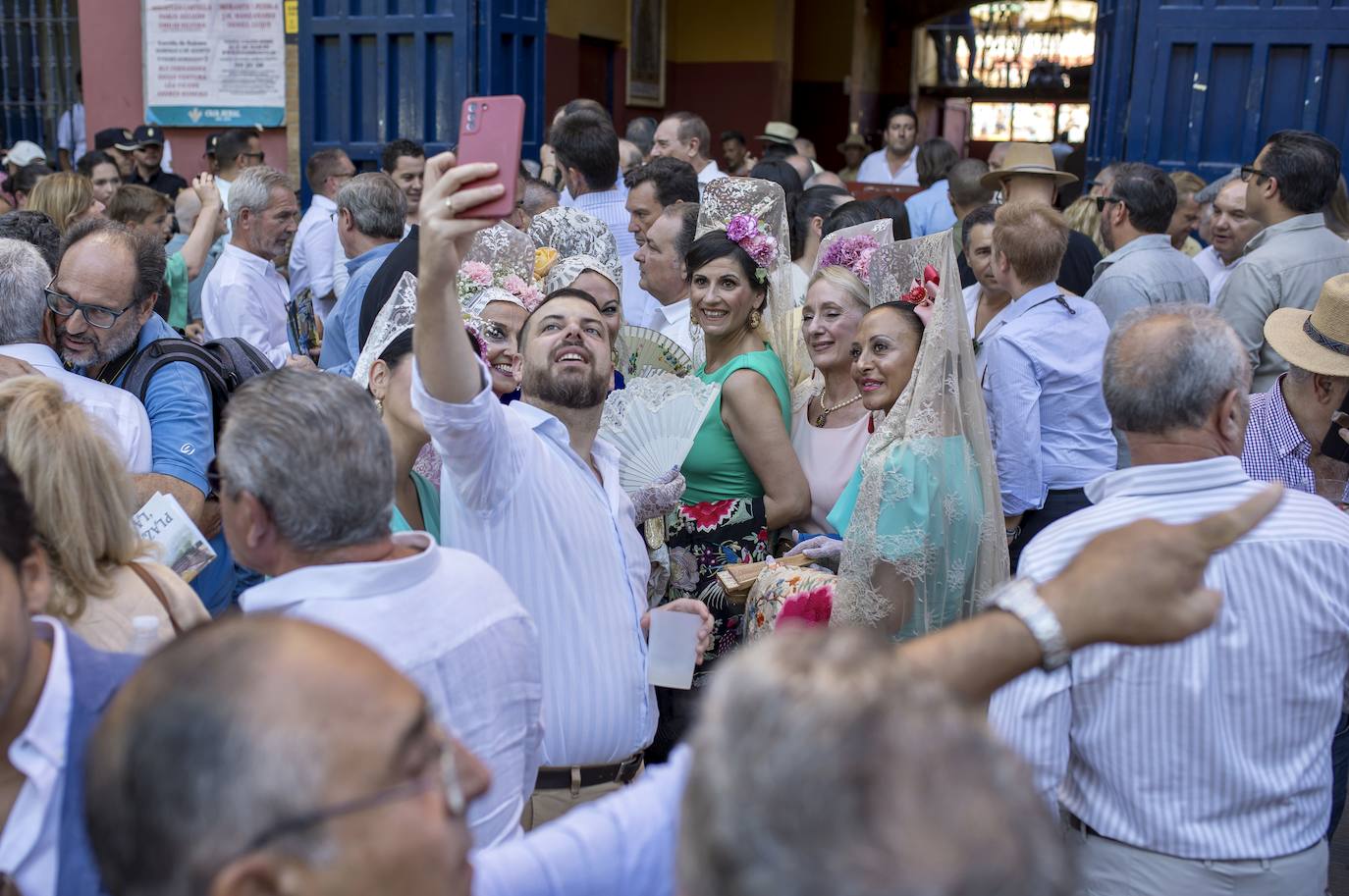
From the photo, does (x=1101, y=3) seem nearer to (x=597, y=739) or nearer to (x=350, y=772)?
(x=597, y=739)

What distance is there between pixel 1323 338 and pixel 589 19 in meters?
11.2

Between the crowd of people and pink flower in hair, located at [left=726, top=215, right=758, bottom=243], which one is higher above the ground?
pink flower in hair, located at [left=726, top=215, right=758, bottom=243]

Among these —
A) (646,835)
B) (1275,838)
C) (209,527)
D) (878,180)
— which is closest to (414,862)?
(646,835)

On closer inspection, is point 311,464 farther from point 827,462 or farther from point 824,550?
point 827,462

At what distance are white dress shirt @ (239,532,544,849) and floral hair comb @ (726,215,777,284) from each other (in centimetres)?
252

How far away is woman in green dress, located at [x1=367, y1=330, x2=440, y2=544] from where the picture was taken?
273cm

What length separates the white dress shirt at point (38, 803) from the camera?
151 centimetres

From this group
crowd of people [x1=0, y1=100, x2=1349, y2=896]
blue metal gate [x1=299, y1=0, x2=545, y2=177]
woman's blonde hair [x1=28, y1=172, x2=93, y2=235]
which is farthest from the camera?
blue metal gate [x1=299, y1=0, x2=545, y2=177]

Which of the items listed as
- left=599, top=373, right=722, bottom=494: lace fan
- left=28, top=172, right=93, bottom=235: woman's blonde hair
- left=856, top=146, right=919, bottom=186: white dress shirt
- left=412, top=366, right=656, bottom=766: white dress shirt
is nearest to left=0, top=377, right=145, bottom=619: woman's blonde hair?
left=412, top=366, right=656, bottom=766: white dress shirt

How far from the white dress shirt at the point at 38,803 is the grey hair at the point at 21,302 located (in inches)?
75.4

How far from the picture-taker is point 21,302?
3152 mm

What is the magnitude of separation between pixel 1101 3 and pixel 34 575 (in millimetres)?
7366

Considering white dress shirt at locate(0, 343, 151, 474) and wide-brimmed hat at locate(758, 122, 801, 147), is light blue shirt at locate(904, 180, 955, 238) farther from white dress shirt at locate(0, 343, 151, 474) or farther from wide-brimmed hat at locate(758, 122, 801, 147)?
white dress shirt at locate(0, 343, 151, 474)

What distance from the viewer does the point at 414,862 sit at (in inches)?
43.9
